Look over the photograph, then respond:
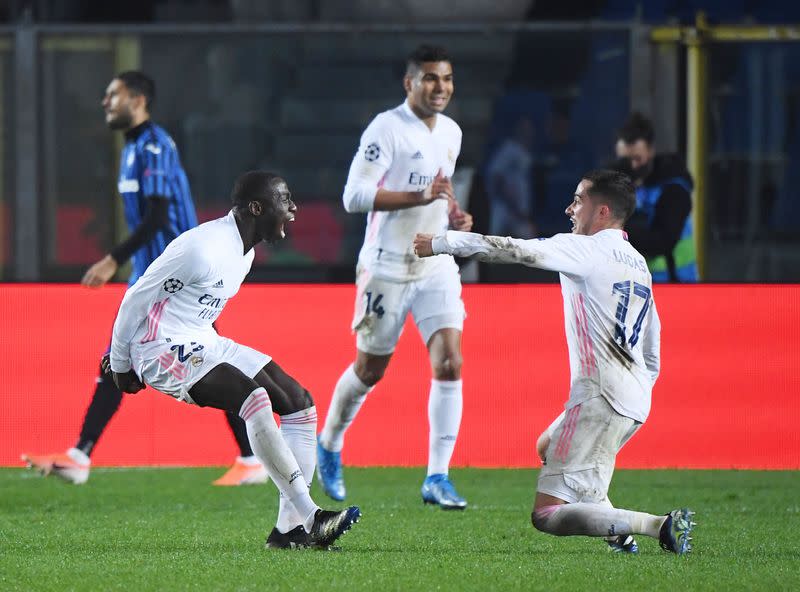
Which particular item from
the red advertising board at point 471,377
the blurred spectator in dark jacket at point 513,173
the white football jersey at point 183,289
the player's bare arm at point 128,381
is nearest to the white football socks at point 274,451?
the white football jersey at point 183,289

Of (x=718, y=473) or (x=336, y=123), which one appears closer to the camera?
(x=718, y=473)

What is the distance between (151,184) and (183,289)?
2368 millimetres

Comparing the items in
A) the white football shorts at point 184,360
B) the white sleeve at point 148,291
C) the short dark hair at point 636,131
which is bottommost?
the white football shorts at point 184,360

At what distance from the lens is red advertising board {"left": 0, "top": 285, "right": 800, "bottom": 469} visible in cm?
937

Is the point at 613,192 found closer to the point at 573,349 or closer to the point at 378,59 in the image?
the point at 573,349

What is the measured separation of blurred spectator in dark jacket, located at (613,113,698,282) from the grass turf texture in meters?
1.30

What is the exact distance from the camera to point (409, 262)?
812cm

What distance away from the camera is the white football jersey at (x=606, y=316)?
19.7 feet

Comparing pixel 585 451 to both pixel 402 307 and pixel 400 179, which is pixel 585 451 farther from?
pixel 400 179

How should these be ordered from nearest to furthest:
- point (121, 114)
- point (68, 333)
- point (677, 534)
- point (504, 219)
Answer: point (677, 534) < point (121, 114) < point (68, 333) < point (504, 219)

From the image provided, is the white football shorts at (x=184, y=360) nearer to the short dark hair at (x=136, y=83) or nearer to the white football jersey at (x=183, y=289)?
the white football jersey at (x=183, y=289)

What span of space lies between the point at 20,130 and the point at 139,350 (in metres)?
9.08

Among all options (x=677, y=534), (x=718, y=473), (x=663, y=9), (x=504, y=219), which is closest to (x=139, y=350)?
(x=677, y=534)

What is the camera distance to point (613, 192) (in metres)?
6.20
